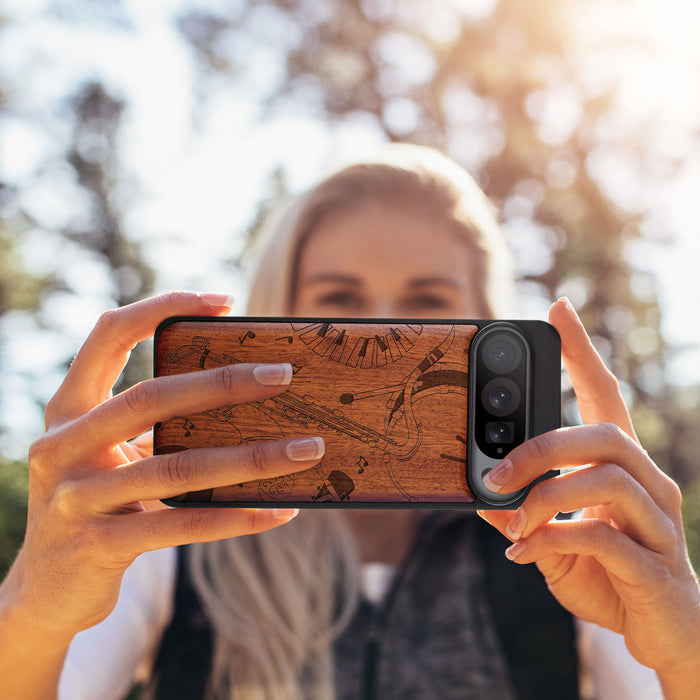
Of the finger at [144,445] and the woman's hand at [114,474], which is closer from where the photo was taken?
the woman's hand at [114,474]

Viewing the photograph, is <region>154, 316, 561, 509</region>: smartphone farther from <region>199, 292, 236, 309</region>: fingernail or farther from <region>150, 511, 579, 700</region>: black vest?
<region>150, 511, 579, 700</region>: black vest

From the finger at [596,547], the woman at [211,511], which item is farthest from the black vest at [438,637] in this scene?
the finger at [596,547]

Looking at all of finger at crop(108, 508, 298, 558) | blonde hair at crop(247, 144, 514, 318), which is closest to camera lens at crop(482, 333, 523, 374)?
finger at crop(108, 508, 298, 558)

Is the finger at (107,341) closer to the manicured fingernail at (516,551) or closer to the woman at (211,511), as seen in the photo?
the woman at (211,511)

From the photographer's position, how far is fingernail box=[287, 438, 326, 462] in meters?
1.27

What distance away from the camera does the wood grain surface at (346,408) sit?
143 cm

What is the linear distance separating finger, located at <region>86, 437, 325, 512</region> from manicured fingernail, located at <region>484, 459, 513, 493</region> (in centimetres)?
43

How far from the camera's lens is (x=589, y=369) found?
4.77 ft

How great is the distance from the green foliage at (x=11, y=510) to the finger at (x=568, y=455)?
23.2 feet

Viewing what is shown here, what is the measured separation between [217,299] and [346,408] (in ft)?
1.36

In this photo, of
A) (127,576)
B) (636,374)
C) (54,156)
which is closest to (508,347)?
(127,576)

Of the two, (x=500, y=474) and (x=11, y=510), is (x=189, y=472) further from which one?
(x=11, y=510)

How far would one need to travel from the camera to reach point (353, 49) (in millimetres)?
9141

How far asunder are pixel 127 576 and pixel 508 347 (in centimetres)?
162
